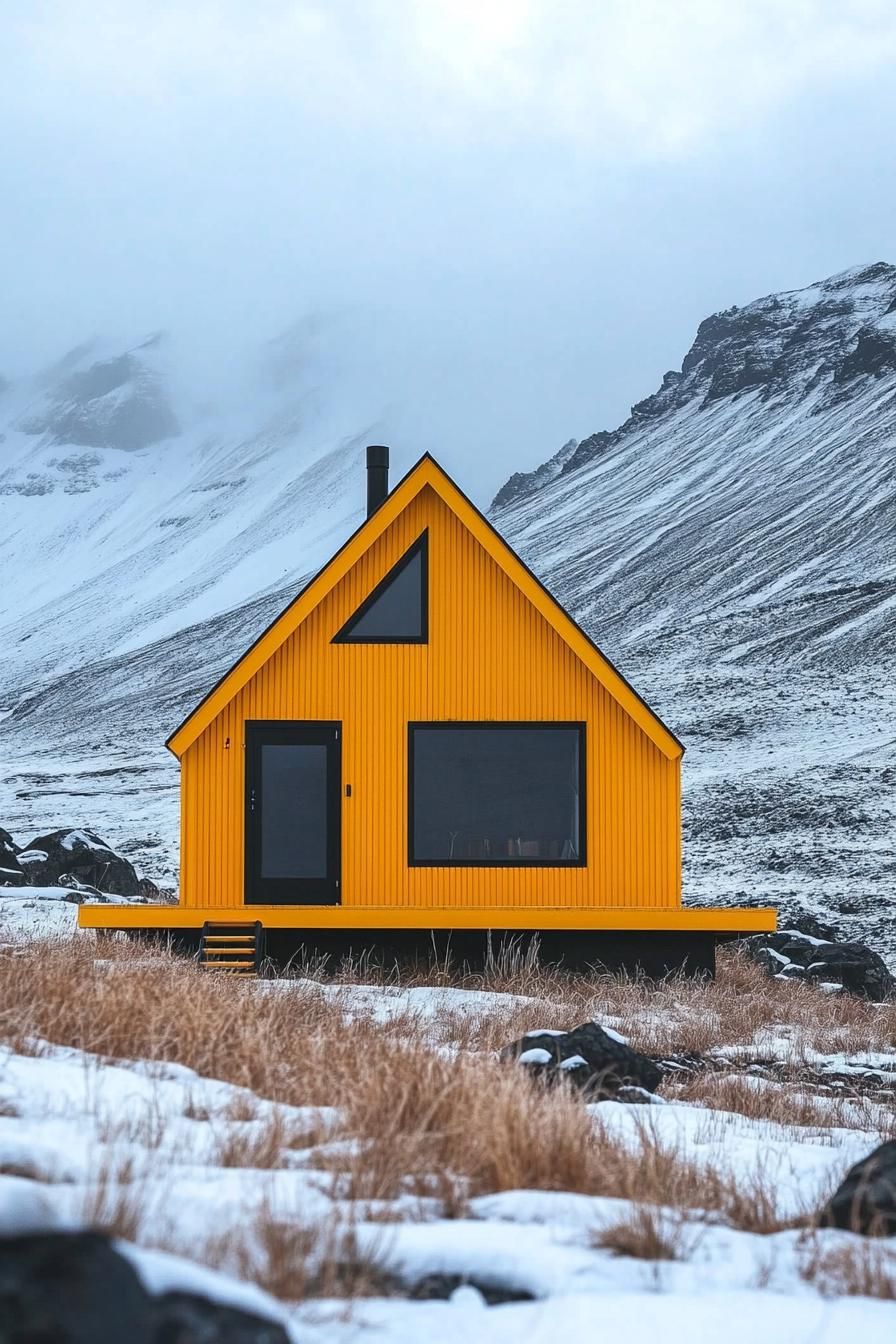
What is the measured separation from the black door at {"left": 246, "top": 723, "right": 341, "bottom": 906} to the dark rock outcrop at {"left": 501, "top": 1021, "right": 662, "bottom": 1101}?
23.1ft

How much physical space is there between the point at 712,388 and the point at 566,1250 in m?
121

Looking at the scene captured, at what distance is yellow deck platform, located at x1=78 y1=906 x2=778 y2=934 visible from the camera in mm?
13898

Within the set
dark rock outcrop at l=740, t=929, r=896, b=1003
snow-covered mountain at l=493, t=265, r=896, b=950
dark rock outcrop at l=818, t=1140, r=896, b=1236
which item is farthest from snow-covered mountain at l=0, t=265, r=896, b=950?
dark rock outcrop at l=818, t=1140, r=896, b=1236

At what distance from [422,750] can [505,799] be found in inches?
49.5

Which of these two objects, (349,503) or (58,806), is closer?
(58,806)

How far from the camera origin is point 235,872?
48.3 ft

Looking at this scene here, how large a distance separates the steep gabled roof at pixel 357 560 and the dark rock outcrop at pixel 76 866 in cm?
1054

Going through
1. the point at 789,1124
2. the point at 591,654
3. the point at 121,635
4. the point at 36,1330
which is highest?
the point at 121,635

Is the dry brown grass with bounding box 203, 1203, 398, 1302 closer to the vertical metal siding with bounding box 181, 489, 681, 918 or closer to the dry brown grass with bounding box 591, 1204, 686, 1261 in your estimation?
the dry brown grass with bounding box 591, 1204, 686, 1261

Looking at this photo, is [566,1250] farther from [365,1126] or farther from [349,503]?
[349,503]

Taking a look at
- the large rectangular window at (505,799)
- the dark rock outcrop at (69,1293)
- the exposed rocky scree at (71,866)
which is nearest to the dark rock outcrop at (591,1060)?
the dark rock outcrop at (69,1293)

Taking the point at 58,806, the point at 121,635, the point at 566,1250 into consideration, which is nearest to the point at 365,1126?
the point at 566,1250

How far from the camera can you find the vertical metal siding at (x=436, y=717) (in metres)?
14.7

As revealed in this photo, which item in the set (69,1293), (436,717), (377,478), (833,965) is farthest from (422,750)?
(69,1293)
